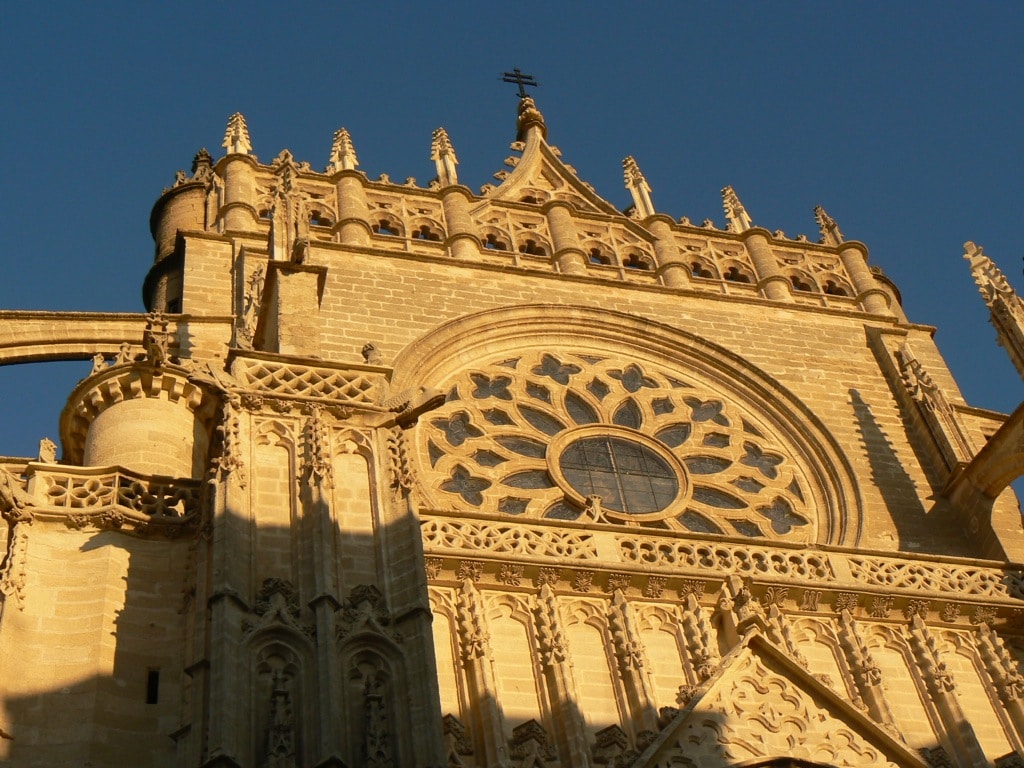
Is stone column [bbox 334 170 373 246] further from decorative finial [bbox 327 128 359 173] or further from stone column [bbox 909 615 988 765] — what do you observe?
stone column [bbox 909 615 988 765]

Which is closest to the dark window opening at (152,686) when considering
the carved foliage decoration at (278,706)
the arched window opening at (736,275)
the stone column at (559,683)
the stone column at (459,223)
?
the carved foliage decoration at (278,706)

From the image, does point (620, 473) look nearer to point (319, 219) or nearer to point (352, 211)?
point (352, 211)

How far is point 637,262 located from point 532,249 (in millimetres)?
1481

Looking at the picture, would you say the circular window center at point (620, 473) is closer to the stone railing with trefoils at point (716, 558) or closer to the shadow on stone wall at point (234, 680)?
the stone railing with trefoils at point (716, 558)

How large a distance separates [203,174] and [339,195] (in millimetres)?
2318

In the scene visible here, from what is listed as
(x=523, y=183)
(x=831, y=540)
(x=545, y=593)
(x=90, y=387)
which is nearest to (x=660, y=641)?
(x=545, y=593)

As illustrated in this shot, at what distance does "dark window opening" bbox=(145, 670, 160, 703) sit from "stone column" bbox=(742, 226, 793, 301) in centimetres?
1206

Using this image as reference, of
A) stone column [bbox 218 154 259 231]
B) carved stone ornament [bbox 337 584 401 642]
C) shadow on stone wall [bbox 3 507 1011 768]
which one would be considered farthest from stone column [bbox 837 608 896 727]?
stone column [bbox 218 154 259 231]

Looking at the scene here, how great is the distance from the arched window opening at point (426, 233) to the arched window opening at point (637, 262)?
261cm

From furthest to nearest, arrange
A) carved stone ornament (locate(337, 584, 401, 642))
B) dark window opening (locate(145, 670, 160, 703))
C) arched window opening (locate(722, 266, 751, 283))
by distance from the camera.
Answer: arched window opening (locate(722, 266, 751, 283)), dark window opening (locate(145, 670, 160, 703)), carved stone ornament (locate(337, 584, 401, 642))

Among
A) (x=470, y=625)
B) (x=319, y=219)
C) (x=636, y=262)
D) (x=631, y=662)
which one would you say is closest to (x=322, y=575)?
(x=470, y=625)

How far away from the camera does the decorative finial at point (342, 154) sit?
2186 centimetres

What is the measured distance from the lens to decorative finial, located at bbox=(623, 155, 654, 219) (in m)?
23.4

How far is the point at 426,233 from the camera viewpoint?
20969 millimetres
